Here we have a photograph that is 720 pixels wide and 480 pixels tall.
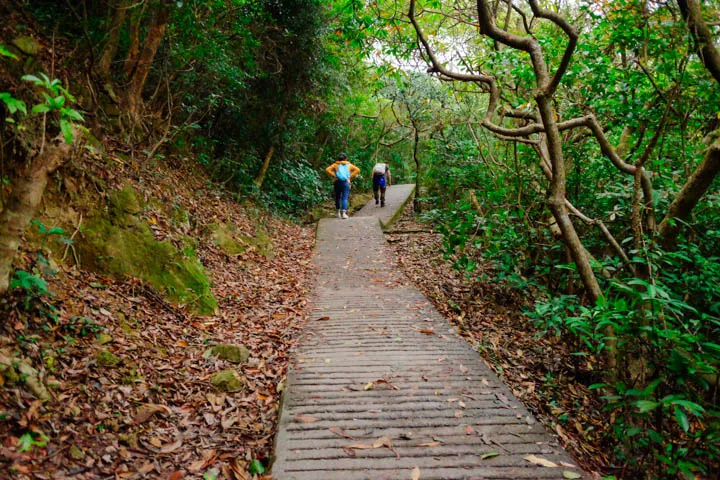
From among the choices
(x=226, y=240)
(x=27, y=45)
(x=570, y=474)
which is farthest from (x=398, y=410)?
(x=27, y=45)

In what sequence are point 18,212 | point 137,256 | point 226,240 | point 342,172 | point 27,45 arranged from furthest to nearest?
point 342,172 < point 226,240 < point 137,256 < point 27,45 < point 18,212

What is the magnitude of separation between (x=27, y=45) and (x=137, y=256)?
2.60m

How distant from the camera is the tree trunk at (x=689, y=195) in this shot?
14.1 ft

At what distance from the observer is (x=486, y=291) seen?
295 inches

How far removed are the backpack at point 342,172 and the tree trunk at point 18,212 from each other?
9.76 metres

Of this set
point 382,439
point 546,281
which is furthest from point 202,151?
point 382,439

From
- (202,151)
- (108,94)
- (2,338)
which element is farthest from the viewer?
(202,151)

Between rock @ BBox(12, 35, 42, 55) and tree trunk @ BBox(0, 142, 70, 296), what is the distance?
258 cm

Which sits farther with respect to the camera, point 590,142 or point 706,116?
point 590,142

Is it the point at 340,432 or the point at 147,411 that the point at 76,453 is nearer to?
the point at 147,411

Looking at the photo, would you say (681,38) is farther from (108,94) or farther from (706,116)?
(108,94)

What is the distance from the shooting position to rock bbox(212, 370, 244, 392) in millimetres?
4160

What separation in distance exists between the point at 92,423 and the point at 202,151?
8.38 meters

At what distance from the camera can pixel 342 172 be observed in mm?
12695
